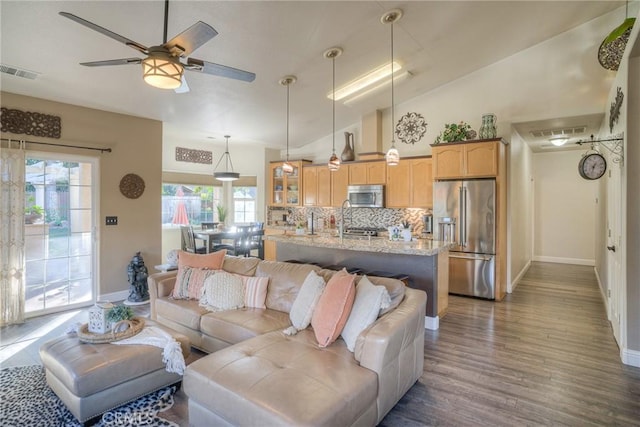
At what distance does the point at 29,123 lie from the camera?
422cm

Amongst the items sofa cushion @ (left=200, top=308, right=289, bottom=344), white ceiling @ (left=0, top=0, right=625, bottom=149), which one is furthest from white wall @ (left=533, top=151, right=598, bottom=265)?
sofa cushion @ (left=200, top=308, right=289, bottom=344)

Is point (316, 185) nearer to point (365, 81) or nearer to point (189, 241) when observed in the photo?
point (365, 81)

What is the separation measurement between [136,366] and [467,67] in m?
6.05

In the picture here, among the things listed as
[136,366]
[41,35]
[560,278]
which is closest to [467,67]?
[560,278]

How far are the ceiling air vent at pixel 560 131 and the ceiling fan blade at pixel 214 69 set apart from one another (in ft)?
18.2

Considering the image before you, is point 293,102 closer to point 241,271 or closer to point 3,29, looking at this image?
point 241,271

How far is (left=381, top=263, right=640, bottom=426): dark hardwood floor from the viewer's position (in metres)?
2.32

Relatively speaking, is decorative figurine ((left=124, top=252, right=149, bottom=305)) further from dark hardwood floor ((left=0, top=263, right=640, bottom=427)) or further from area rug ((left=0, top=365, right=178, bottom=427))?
area rug ((left=0, top=365, right=178, bottom=427))

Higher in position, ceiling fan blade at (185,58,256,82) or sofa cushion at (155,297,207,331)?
ceiling fan blade at (185,58,256,82)

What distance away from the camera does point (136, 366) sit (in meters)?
2.32

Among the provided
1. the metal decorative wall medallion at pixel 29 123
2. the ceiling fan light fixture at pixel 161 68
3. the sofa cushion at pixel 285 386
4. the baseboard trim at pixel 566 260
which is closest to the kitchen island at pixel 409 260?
the sofa cushion at pixel 285 386

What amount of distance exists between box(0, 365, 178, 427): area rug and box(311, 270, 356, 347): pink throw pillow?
1.13m

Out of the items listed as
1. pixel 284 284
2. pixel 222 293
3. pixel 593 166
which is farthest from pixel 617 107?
pixel 222 293

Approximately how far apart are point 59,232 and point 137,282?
3.99ft
